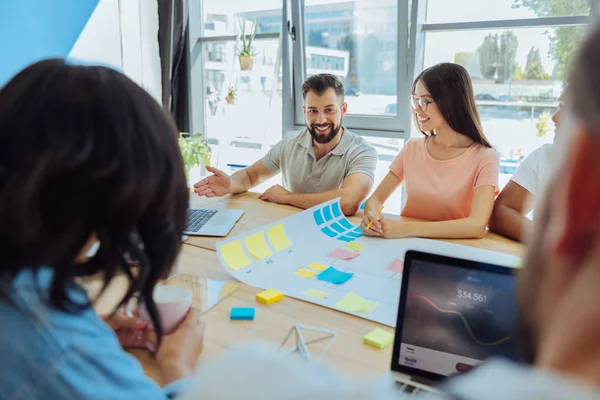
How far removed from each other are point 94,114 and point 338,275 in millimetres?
809

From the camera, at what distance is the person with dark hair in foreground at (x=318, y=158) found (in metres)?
2.22

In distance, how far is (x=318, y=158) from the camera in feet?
8.15

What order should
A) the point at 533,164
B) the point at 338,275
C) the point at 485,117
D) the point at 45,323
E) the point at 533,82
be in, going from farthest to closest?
the point at 485,117, the point at 533,82, the point at 533,164, the point at 338,275, the point at 45,323

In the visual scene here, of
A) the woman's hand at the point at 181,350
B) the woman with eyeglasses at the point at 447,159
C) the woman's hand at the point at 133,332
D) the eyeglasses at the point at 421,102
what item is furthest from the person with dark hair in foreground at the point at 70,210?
the eyeglasses at the point at 421,102

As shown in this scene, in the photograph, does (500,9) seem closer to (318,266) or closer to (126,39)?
(318,266)

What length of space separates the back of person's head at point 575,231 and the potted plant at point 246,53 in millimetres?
3504

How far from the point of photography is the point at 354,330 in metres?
0.97

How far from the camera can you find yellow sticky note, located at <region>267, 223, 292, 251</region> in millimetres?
1414

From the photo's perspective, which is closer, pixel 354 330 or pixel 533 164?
pixel 354 330

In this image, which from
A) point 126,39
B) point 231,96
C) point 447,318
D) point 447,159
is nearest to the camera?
point 447,318

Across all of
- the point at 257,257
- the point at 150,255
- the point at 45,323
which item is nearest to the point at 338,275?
the point at 257,257

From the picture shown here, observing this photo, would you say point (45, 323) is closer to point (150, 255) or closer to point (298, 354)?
point (150, 255)

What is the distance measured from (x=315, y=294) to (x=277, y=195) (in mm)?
1012

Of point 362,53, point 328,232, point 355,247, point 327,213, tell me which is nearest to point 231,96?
point 362,53
